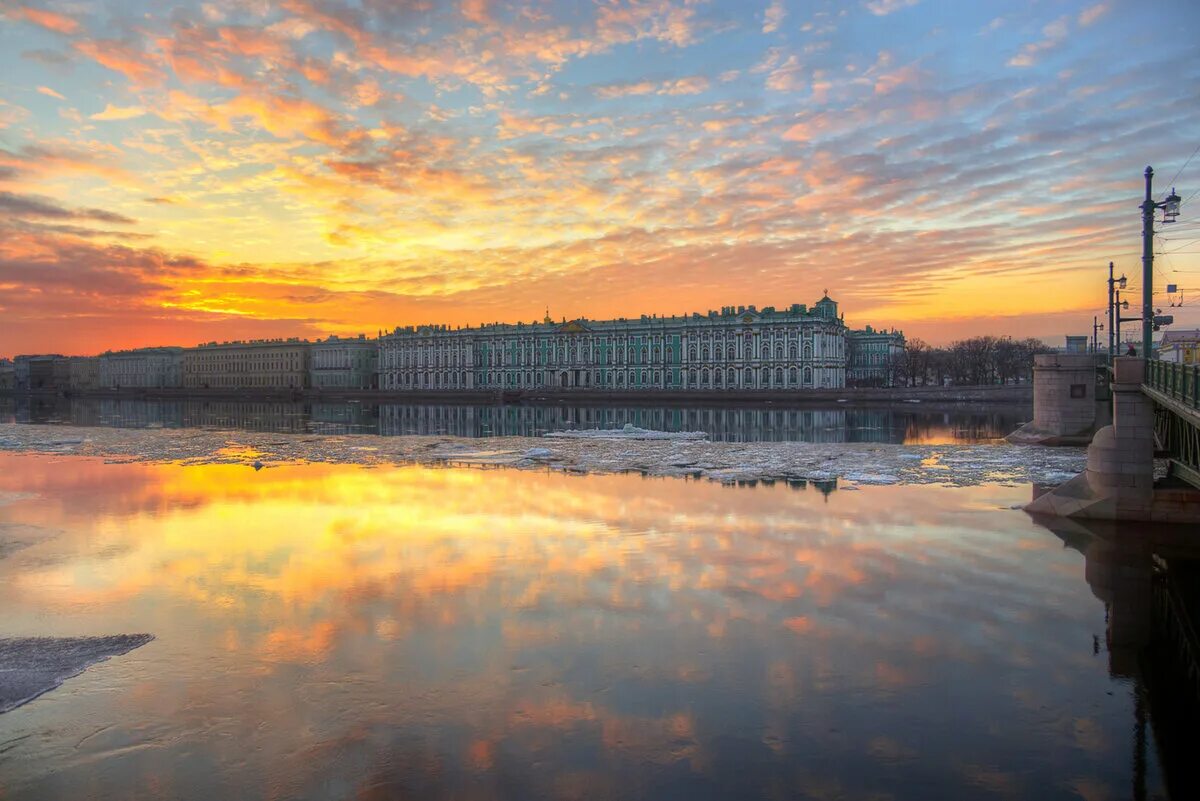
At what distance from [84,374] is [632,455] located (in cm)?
18961

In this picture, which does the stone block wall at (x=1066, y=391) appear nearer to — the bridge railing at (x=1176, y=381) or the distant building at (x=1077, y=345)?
the distant building at (x=1077, y=345)

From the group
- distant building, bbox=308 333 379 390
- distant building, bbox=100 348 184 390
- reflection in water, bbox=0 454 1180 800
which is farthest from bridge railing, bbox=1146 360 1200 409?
distant building, bbox=100 348 184 390

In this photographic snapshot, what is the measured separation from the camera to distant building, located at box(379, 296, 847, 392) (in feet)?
343

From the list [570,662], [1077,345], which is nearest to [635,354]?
[1077,345]

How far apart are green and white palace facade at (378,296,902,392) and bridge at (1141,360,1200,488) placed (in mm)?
83648

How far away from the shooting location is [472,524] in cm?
1764

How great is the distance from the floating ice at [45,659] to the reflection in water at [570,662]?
288mm

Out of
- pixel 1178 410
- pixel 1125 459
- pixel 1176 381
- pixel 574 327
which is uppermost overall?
pixel 574 327

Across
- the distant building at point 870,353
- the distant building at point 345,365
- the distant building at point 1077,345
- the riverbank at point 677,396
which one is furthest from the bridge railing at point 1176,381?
the distant building at point 345,365

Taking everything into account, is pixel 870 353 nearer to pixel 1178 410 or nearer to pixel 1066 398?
pixel 1066 398

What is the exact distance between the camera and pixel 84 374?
7249 inches

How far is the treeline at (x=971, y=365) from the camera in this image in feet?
381

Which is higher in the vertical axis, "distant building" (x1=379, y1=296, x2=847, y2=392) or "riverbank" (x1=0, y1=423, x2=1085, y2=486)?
"distant building" (x1=379, y1=296, x2=847, y2=392)

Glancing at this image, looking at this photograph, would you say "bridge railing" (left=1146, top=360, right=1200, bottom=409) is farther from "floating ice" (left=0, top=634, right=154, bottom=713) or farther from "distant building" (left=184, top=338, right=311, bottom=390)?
"distant building" (left=184, top=338, right=311, bottom=390)
